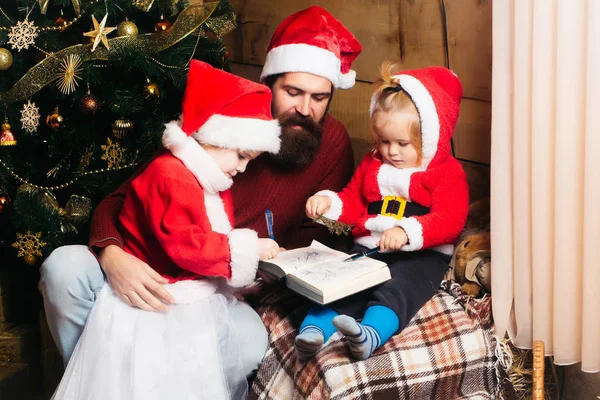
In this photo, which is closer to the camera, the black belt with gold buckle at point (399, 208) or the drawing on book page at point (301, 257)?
the drawing on book page at point (301, 257)

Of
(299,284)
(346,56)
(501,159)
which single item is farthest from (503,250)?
(346,56)

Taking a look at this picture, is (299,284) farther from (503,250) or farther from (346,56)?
(346,56)

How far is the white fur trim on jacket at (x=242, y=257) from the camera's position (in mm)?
1746

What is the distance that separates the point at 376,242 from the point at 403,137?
312 mm

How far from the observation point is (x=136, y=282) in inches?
68.1

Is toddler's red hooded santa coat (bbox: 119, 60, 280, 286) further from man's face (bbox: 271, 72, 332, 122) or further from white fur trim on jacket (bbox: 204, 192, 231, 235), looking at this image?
man's face (bbox: 271, 72, 332, 122)

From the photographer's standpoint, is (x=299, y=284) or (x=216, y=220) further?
(x=216, y=220)

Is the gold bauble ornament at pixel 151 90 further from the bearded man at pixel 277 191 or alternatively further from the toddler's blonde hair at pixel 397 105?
the toddler's blonde hair at pixel 397 105

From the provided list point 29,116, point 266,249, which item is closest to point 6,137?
point 29,116

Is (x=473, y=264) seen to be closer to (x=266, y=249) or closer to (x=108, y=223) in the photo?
(x=266, y=249)

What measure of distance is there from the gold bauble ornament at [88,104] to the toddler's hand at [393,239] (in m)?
0.99

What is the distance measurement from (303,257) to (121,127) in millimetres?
750

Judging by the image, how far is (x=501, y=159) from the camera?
1.74 m

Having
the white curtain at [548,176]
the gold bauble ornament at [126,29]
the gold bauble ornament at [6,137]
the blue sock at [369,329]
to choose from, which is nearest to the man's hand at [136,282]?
the blue sock at [369,329]
